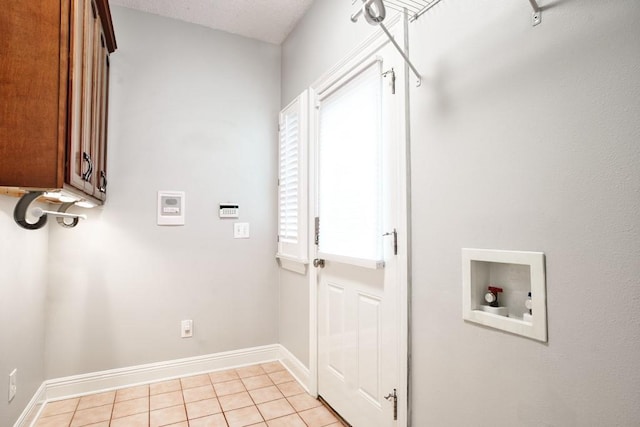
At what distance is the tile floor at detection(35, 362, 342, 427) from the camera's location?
2096mm

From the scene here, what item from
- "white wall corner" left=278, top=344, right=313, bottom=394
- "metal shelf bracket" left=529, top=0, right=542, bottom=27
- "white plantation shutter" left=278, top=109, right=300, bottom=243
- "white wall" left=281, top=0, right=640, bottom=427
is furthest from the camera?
"white plantation shutter" left=278, top=109, right=300, bottom=243

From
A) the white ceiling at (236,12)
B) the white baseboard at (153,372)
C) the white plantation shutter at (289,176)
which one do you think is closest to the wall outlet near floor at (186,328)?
the white baseboard at (153,372)

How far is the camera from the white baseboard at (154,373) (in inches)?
91.9

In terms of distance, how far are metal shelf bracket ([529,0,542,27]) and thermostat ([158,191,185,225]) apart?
2466 millimetres

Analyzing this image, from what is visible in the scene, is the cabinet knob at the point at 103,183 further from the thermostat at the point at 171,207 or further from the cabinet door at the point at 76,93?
the cabinet door at the point at 76,93

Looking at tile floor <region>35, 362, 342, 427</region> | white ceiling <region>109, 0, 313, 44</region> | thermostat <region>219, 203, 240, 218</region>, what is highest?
white ceiling <region>109, 0, 313, 44</region>

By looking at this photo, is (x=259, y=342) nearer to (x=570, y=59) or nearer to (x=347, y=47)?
(x=347, y=47)

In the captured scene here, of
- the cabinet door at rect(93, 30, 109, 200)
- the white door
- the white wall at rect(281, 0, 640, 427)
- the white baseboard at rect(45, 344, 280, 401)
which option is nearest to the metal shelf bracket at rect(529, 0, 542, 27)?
the white wall at rect(281, 0, 640, 427)

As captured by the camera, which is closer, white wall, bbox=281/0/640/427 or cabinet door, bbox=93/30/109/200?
white wall, bbox=281/0/640/427

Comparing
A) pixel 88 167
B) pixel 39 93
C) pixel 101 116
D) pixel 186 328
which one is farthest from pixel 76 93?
pixel 186 328

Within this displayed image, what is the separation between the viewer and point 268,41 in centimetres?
311

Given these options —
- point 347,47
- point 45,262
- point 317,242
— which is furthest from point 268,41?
point 45,262

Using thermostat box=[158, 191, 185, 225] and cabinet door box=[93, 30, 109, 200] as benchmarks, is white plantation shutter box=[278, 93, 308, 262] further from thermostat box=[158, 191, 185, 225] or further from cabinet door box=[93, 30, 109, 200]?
cabinet door box=[93, 30, 109, 200]

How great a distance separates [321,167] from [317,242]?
1.67 feet
